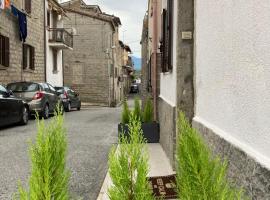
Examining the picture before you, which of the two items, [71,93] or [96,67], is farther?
[96,67]

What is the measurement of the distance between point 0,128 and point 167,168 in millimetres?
8458

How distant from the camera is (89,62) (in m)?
41.5

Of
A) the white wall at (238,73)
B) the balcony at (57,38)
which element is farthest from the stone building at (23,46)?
the white wall at (238,73)

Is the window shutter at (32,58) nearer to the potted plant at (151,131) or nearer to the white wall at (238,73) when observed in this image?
the potted plant at (151,131)

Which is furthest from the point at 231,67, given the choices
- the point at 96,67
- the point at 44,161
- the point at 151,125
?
the point at 96,67

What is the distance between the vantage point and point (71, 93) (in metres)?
27.5

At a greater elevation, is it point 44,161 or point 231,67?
point 231,67

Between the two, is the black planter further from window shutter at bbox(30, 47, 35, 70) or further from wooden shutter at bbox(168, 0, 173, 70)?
window shutter at bbox(30, 47, 35, 70)

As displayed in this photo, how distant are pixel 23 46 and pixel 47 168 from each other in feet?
74.2

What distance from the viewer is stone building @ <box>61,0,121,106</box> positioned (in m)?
41.3

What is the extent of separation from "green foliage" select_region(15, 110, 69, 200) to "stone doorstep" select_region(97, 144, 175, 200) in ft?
9.27

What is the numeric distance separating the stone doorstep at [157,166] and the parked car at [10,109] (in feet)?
18.9

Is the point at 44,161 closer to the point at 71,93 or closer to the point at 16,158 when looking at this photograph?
the point at 16,158

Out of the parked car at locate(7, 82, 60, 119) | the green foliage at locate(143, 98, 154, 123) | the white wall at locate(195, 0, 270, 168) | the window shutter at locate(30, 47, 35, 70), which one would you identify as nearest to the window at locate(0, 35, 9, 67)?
the parked car at locate(7, 82, 60, 119)
